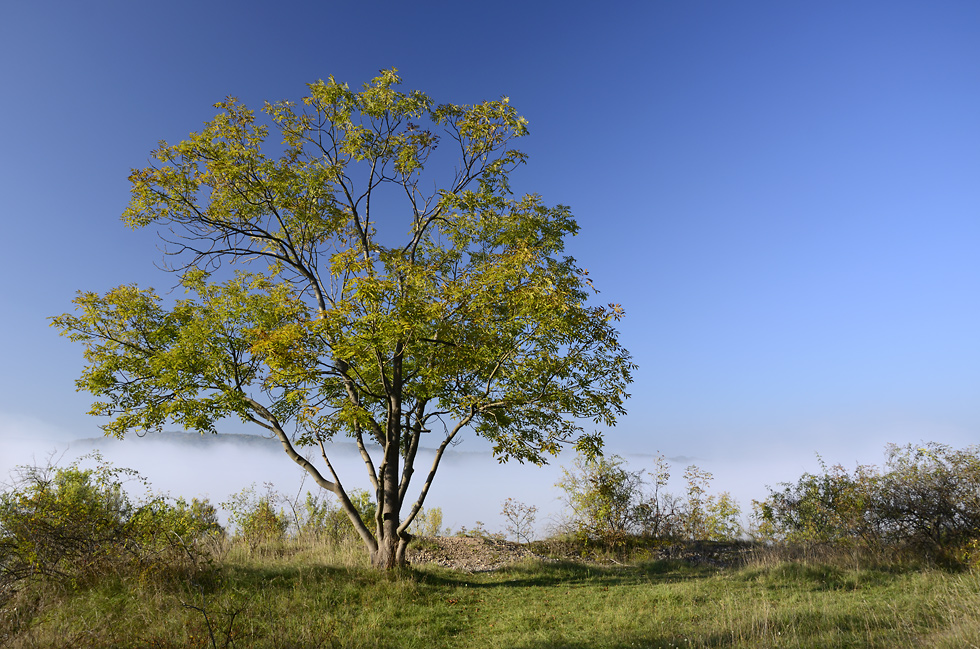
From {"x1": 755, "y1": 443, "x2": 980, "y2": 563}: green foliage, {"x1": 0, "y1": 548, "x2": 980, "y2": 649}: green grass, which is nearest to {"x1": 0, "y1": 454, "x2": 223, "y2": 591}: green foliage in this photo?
{"x1": 0, "y1": 548, "x2": 980, "y2": 649}: green grass

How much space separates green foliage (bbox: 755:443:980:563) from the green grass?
1335mm

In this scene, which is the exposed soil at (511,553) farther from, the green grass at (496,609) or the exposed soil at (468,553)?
the green grass at (496,609)

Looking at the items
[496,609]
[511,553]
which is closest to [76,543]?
[496,609]

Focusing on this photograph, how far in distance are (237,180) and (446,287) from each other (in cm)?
565

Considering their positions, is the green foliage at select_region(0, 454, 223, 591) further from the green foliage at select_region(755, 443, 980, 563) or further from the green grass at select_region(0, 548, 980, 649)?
the green foliage at select_region(755, 443, 980, 563)

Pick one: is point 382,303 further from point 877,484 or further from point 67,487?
point 877,484

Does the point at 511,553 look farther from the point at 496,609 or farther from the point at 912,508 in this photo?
the point at 912,508

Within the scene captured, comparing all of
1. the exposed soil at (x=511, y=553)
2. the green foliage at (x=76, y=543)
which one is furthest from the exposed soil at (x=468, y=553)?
the green foliage at (x=76, y=543)

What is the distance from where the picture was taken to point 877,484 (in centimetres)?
1282

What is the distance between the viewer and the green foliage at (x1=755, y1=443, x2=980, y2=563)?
461 inches

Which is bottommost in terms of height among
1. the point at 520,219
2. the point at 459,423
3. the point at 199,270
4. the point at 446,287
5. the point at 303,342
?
the point at 459,423

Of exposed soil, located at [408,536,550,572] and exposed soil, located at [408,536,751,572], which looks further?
exposed soil, located at [408,536,751,572]

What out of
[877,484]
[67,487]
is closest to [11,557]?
[67,487]

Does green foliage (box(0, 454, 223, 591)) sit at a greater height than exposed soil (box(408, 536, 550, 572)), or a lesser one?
greater
